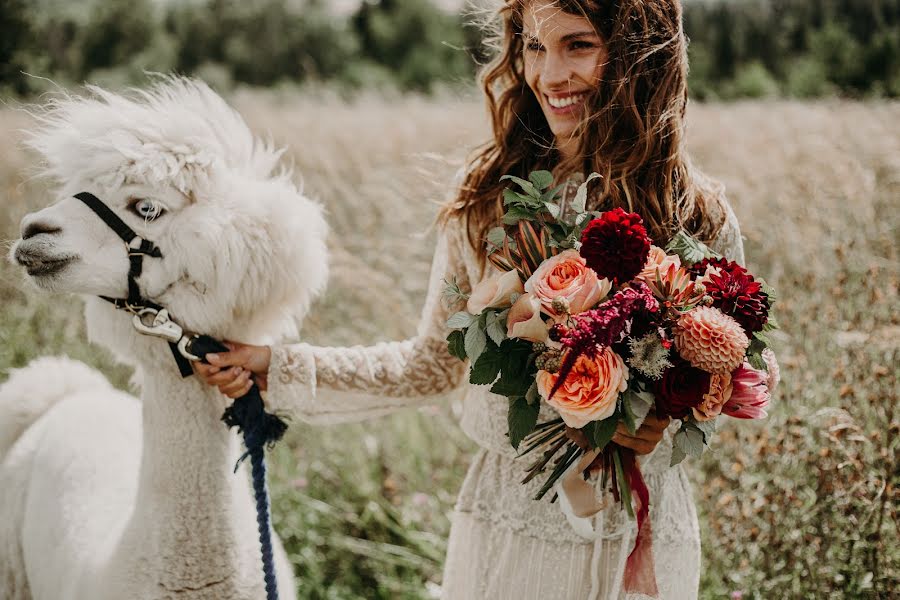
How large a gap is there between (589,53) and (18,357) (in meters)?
4.14

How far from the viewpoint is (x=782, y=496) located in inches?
114

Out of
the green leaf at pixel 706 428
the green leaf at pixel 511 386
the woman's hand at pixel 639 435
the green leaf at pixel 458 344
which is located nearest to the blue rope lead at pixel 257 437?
the green leaf at pixel 458 344

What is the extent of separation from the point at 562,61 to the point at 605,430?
37.2 inches

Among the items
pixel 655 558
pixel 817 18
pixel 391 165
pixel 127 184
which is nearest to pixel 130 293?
pixel 127 184

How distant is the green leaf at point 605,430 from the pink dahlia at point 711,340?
187 millimetres

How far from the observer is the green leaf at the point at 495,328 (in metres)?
1.54

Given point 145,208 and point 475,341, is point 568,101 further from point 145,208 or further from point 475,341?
point 145,208

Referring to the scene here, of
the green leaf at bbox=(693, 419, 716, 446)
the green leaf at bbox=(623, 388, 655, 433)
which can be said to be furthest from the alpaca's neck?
the green leaf at bbox=(693, 419, 716, 446)

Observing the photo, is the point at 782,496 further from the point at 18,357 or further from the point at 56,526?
the point at 18,357

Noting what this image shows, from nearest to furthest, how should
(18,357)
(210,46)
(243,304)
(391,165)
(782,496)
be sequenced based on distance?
(243,304)
(782,496)
(18,357)
(391,165)
(210,46)

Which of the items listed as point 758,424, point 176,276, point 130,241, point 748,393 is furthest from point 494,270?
point 758,424

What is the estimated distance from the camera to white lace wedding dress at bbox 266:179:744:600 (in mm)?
1848

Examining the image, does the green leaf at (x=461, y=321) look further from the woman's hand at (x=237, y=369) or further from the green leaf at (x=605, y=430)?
the woman's hand at (x=237, y=369)

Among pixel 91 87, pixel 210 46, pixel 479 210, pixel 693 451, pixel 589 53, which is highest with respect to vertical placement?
pixel 589 53
